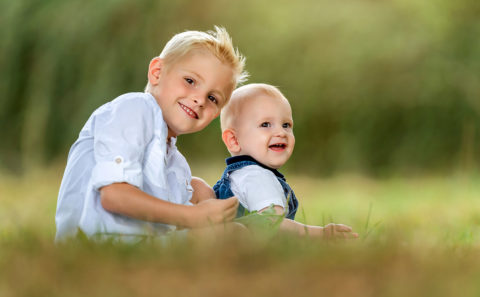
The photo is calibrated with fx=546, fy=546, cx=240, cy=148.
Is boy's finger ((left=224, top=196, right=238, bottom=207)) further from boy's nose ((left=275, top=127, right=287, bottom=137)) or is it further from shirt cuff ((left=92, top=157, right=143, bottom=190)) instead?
boy's nose ((left=275, top=127, right=287, bottom=137))

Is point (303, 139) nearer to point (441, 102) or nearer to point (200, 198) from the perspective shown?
point (441, 102)

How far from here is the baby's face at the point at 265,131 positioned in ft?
5.20

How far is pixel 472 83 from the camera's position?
13.8 ft

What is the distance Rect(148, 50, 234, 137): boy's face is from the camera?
1.39 meters

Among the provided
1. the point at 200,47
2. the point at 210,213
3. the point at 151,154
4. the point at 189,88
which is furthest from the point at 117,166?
the point at 200,47

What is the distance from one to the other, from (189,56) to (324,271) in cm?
80

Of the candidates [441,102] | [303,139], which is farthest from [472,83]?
[303,139]

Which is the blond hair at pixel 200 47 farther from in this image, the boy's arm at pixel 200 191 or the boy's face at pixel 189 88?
the boy's arm at pixel 200 191

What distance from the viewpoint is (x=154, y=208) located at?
1.14 m

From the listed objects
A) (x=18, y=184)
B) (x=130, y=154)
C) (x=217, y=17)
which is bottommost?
(x=18, y=184)

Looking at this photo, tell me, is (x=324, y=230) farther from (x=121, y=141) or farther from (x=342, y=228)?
(x=121, y=141)

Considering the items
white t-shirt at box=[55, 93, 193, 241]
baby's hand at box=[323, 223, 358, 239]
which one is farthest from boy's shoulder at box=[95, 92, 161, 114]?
baby's hand at box=[323, 223, 358, 239]

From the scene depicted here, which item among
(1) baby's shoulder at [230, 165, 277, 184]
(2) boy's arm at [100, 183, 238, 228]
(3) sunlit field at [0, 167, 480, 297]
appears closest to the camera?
(3) sunlit field at [0, 167, 480, 297]

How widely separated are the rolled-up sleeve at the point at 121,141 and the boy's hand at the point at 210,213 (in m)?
0.14
